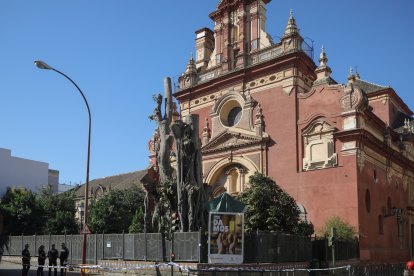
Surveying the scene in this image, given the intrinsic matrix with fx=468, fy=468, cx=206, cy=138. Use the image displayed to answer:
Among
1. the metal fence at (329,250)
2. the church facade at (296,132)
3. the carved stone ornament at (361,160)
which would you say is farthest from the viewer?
the church facade at (296,132)

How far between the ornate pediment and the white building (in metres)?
29.0

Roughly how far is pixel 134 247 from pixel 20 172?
46.8 meters

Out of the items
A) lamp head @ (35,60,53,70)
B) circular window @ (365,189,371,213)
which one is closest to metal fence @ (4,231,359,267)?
circular window @ (365,189,371,213)

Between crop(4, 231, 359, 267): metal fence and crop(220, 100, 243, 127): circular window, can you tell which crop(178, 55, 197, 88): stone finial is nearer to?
crop(220, 100, 243, 127): circular window

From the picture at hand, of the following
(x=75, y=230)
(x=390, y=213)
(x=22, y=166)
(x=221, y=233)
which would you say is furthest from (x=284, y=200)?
(x=22, y=166)

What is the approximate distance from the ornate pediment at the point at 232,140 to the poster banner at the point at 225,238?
15941 mm

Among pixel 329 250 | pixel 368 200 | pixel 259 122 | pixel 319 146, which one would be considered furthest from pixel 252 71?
pixel 329 250

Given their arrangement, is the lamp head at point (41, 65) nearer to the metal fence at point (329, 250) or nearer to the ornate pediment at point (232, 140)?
the metal fence at point (329, 250)

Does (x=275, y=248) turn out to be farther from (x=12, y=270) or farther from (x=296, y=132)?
(x=12, y=270)

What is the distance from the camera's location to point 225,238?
16984mm

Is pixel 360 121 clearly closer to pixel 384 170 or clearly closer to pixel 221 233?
pixel 384 170

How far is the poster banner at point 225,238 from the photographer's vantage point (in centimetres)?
1677

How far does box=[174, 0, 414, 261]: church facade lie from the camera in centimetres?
2919

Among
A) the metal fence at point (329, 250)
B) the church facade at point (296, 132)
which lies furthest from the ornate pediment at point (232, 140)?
the metal fence at point (329, 250)
